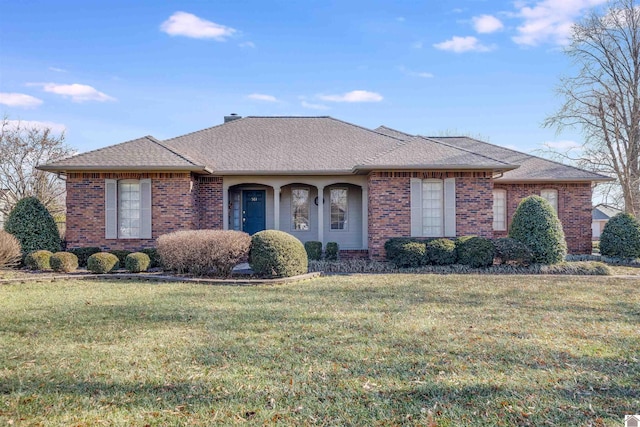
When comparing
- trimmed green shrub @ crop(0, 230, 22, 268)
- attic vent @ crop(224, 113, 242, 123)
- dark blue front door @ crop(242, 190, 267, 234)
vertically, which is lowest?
trimmed green shrub @ crop(0, 230, 22, 268)

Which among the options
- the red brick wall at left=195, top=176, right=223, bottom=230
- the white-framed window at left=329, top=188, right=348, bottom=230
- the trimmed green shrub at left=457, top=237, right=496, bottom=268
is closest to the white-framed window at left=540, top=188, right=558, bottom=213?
the trimmed green shrub at left=457, top=237, right=496, bottom=268

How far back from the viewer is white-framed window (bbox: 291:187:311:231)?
1552cm

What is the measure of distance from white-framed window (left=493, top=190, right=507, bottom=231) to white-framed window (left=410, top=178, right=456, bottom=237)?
3746mm

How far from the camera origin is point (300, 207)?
15570mm

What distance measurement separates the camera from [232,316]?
6184 mm

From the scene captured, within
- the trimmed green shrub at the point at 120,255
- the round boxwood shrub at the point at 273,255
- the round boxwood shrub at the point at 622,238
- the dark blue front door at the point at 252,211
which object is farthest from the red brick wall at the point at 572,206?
the trimmed green shrub at the point at 120,255

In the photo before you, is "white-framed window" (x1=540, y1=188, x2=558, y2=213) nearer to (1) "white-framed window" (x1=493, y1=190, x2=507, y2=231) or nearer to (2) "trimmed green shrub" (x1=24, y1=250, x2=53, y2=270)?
(1) "white-framed window" (x1=493, y1=190, x2=507, y2=231)

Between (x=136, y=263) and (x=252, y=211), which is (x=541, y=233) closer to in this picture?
(x=252, y=211)

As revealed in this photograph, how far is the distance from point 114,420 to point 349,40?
623 inches

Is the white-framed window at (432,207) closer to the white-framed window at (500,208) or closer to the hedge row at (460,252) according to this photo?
the hedge row at (460,252)

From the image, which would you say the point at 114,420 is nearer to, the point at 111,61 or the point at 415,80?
the point at 111,61

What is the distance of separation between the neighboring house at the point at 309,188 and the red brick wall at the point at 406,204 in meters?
0.03

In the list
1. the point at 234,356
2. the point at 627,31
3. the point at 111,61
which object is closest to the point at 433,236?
the point at 234,356

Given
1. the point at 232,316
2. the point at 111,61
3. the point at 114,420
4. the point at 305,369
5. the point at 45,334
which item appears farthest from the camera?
the point at 111,61
